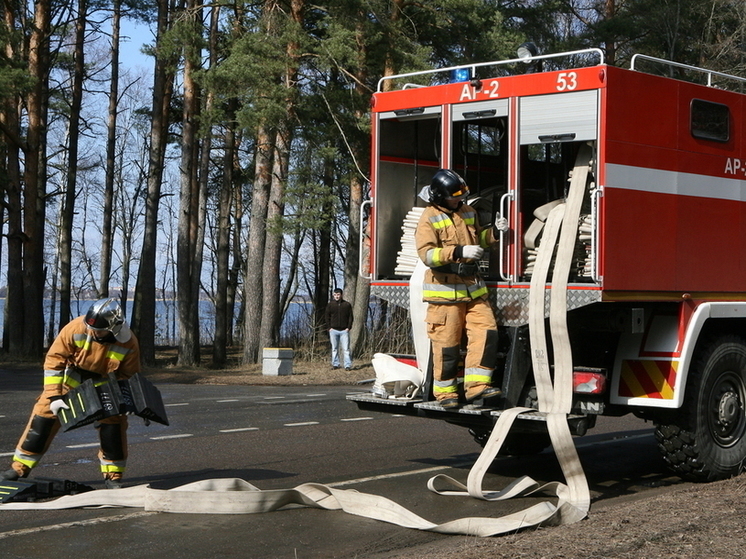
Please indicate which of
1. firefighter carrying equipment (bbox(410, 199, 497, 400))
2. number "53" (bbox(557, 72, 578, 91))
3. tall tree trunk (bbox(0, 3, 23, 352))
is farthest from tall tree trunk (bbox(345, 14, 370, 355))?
number "53" (bbox(557, 72, 578, 91))

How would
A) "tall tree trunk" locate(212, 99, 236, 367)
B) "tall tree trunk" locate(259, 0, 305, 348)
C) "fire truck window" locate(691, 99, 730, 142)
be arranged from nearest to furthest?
"fire truck window" locate(691, 99, 730, 142), "tall tree trunk" locate(259, 0, 305, 348), "tall tree trunk" locate(212, 99, 236, 367)

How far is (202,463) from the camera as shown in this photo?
8.75 m

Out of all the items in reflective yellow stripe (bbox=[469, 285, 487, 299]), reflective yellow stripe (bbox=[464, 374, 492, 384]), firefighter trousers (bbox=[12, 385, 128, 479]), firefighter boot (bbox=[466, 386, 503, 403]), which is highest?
reflective yellow stripe (bbox=[469, 285, 487, 299])

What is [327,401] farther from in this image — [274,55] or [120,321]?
[274,55]

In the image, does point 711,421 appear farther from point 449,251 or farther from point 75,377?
point 75,377

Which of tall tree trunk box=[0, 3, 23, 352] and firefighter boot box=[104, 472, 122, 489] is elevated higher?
tall tree trunk box=[0, 3, 23, 352]

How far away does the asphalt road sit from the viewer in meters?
5.87

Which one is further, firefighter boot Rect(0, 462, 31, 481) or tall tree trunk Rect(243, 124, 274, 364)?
tall tree trunk Rect(243, 124, 274, 364)

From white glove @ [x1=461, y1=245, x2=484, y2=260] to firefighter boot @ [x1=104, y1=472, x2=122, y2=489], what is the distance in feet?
9.80

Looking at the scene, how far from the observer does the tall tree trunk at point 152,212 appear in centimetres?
2880

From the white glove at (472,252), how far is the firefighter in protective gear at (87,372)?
8.15 ft

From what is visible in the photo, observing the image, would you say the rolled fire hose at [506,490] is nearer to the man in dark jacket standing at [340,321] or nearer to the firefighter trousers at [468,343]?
the firefighter trousers at [468,343]

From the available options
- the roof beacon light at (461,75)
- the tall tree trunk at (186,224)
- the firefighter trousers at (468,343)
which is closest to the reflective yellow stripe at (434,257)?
the firefighter trousers at (468,343)

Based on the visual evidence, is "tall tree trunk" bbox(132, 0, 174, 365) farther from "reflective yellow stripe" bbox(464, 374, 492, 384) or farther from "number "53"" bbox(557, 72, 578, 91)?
"number "53"" bbox(557, 72, 578, 91)
